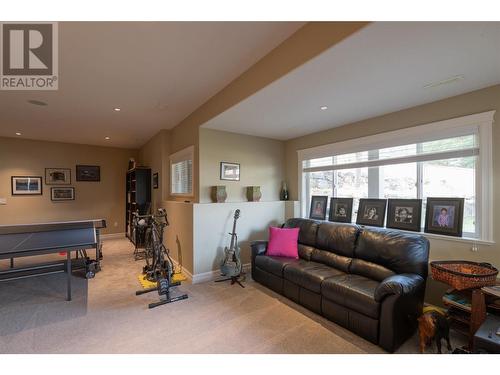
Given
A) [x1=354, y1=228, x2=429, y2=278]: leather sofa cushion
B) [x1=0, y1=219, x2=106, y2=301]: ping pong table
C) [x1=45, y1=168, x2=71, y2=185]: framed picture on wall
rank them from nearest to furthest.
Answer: [x1=354, y1=228, x2=429, y2=278]: leather sofa cushion → [x1=0, y1=219, x2=106, y2=301]: ping pong table → [x1=45, y1=168, x2=71, y2=185]: framed picture on wall

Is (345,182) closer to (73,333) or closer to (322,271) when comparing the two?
(322,271)

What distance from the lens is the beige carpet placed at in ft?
6.81

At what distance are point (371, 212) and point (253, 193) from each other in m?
1.88

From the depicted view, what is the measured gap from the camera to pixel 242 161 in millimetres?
4270

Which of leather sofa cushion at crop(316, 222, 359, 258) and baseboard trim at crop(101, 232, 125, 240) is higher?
leather sofa cushion at crop(316, 222, 359, 258)

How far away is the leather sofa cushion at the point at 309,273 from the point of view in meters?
2.62

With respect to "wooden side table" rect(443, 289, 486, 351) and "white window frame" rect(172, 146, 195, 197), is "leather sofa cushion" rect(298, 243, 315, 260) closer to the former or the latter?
"wooden side table" rect(443, 289, 486, 351)

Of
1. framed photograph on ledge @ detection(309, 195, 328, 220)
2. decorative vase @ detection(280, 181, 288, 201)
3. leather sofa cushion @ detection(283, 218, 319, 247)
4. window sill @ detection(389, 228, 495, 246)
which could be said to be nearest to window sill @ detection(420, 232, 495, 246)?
window sill @ detection(389, 228, 495, 246)

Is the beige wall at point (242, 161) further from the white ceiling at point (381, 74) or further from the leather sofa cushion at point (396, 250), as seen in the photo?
the leather sofa cushion at point (396, 250)

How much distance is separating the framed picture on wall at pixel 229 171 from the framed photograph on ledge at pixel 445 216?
278 centimetres

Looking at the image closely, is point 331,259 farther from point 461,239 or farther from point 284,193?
point 284,193

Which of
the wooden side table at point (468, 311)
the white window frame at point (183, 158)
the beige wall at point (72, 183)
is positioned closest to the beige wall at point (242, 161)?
the white window frame at point (183, 158)

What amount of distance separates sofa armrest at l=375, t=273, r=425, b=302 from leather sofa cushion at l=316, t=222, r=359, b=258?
0.80 metres
